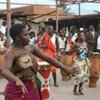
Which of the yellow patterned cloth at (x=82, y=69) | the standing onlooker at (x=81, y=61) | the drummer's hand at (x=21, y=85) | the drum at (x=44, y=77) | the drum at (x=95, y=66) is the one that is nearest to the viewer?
the drummer's hand at (x=21, y=85)

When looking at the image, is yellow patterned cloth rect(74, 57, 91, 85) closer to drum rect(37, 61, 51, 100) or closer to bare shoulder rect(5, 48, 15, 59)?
drum rect(37, 61, 51, 100)

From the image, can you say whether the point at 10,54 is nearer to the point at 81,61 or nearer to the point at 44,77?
the point at 44,77

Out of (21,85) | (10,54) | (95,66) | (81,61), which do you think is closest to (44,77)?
(10,54)

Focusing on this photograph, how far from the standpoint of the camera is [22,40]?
202 inches

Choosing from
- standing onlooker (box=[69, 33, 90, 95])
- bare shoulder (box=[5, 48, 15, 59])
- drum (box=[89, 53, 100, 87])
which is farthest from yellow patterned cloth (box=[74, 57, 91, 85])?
bare shoulder (box=[5, 48, 15, 59])

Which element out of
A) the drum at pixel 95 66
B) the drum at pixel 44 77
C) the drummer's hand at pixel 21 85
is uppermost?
the drummer's hand at pixel 21 85

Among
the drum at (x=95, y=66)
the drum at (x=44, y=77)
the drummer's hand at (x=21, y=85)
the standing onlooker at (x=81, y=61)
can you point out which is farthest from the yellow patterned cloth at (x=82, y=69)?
the drummer's hand at (x=21, y=85)

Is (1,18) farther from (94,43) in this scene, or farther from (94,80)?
(94,80)

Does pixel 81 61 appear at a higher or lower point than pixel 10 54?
lower

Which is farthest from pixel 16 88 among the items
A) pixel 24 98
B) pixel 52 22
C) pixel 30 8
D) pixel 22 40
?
pixel 30 8

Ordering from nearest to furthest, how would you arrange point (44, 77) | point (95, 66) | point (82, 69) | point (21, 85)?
point (21, 85)
point (44, 77)
point (82, 69)
point (95, 66)

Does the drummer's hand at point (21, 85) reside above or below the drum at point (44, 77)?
above

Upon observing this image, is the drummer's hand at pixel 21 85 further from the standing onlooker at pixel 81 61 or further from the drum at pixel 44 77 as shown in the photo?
the standing onlooker at pixel 81 61

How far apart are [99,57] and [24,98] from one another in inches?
263
